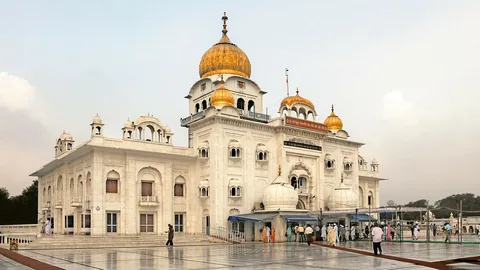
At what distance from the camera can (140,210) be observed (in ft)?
114

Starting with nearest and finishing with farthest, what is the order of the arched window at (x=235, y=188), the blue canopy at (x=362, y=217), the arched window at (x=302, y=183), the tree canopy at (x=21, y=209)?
the arched window at (x=235, y=188) → the blue canopy at (x=362, y=217) → the arched window at (x=302, y=183) → the tree canopy at (x=21, y=209)

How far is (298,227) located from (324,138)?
40.0ft

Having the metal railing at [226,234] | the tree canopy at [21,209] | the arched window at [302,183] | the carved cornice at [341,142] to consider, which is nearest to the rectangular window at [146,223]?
→ the metal railing at [226,234]

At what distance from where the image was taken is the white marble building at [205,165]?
34.1 m

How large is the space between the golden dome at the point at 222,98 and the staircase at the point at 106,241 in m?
10.4

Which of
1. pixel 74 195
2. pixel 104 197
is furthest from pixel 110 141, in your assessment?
pixel 74 195

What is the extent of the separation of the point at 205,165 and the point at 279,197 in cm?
599

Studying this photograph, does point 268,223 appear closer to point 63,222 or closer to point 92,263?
point 63,222

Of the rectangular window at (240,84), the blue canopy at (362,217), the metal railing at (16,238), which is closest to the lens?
the metal railing at (16,238)

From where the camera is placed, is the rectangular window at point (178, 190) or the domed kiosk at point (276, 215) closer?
the domed kiosk at point (276, 215)

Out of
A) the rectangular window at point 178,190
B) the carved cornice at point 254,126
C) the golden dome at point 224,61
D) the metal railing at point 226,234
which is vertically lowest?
the metal railing at point 226,234

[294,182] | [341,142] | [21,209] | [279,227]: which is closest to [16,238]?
[279,227]

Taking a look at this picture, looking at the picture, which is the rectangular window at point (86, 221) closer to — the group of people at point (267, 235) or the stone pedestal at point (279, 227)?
the group of people at point (267, 235)

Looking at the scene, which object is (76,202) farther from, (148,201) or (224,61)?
(224,61)
